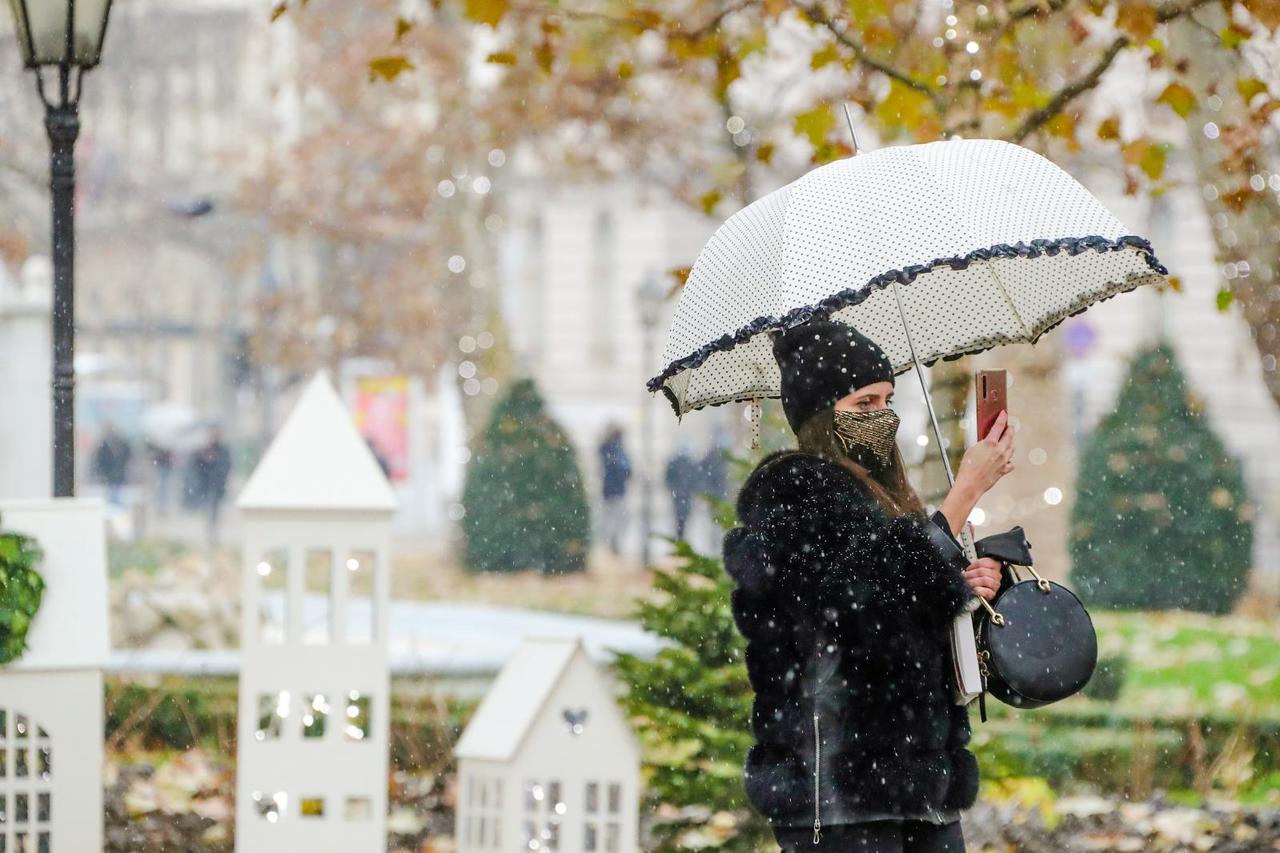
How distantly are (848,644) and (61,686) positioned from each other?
2.77 metres

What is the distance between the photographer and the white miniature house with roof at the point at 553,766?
226 inches

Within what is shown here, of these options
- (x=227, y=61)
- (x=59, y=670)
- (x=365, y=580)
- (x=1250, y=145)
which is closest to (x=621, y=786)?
(x=59, y=670)

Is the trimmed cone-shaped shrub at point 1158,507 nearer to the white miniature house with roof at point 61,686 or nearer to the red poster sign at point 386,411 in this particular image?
the white miniature house with roof at point 61,686

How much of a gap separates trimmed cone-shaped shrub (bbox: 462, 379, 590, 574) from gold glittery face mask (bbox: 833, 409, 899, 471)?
54.7 feet

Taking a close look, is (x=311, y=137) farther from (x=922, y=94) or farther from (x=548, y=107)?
(x=922, y=94)

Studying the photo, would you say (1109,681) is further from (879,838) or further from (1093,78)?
(879,838)

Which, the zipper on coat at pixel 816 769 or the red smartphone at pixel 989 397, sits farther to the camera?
the red smartphone at pixel 989 397

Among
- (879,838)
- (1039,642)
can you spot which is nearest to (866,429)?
(1039,642)

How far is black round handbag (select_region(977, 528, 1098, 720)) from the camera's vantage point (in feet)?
12.7

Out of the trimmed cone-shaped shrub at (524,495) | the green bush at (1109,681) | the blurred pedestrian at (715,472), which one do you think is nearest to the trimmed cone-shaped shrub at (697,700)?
the green bush at (1109,681)

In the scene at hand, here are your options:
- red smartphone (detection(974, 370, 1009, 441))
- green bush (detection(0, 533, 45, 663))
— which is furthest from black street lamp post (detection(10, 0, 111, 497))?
red smartphone (detection(974, 370, 1009, 441))

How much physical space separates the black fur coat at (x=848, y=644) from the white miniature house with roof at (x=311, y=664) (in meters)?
2.02

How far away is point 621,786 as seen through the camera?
5.83 metres

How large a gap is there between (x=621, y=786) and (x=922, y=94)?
3.09 metres
